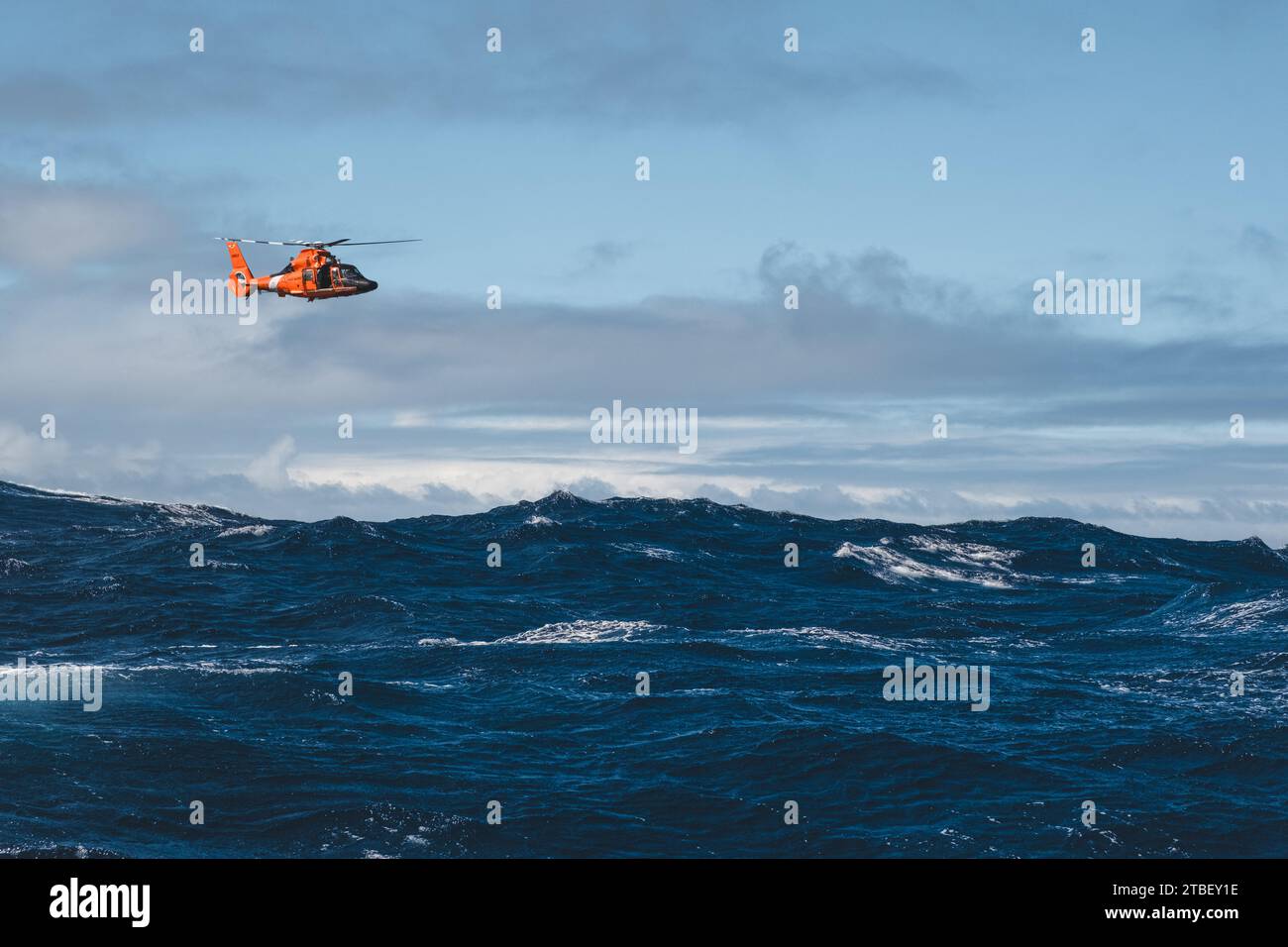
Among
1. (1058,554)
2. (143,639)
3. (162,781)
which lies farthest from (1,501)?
(1058,554)

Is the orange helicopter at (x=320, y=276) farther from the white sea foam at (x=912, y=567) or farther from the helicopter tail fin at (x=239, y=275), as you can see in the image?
the white sea foam at (x=912, y=567)

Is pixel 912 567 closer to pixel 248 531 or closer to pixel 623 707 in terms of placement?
pixel 623 707

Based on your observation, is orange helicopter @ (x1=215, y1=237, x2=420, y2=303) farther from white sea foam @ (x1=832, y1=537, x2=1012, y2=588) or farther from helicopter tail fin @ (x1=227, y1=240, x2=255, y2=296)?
white sea foam @ (x1=832, y1=537, x2=1012, y2=588)

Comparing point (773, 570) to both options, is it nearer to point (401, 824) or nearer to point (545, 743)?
point (545, 743)

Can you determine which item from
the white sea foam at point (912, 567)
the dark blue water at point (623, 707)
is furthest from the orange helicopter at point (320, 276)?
the white sea foam at point (912, 567)

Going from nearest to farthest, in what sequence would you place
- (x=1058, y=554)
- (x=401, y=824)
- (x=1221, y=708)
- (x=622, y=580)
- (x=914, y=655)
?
(x=401, y=824) < (x=1221, y=708) < (x=914, y=655) < (x=622, y=580) < (x=1058, y=554)
